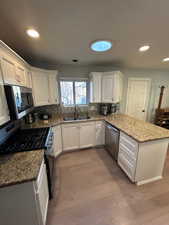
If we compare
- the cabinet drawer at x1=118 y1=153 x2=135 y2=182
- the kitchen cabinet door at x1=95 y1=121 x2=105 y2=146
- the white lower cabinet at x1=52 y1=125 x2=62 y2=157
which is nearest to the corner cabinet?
the white lower cabinet at x1=52 y1=125 x2=62 y2=157

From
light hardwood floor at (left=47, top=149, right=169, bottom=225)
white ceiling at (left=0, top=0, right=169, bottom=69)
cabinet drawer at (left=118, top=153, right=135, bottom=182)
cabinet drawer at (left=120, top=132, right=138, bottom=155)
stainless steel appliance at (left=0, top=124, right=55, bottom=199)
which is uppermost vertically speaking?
white ceiling at (left=0, top=0, right=169, bottom=69)

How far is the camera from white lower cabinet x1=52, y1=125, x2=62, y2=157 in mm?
2410

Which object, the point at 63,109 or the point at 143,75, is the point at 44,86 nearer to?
the point at 63,109

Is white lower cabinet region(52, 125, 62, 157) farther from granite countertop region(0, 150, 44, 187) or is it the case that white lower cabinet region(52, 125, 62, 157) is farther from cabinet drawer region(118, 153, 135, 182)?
cabinet drawer region(118, 153, 135, 182)

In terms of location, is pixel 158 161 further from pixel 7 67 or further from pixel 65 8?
pixel 7 67

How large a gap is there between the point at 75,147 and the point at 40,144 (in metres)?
1.52

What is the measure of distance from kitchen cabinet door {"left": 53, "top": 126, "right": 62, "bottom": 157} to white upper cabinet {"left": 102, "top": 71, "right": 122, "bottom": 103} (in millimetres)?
1647

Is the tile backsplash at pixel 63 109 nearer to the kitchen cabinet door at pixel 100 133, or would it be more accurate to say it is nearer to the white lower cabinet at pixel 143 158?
the kitchen cabinet door at pixel 100 133

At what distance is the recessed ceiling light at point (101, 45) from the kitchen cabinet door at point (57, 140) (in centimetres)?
189

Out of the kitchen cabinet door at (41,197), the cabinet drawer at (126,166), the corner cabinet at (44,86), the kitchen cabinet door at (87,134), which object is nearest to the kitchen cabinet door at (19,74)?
the corner cabinet at (44,86)

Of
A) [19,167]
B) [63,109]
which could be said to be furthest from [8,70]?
[63,109]

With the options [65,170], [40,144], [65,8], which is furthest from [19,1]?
[65,170]

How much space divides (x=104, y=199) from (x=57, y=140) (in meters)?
1.53

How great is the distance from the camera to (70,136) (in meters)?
2.70
